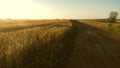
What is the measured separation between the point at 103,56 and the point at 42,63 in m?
4.04

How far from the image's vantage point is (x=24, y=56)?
774cm

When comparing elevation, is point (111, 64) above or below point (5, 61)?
below

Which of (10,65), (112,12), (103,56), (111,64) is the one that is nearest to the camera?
(10,65)

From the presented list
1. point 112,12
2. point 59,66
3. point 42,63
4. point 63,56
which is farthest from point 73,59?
point 112,12

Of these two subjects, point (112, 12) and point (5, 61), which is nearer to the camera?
point (5, 61)

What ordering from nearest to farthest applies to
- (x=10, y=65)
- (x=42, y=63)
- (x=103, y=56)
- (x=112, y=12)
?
(x=10, y=65), (x=42, y=63), (x=103, y=56), (x=112, y=12)

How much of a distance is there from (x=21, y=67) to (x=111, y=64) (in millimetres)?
4392

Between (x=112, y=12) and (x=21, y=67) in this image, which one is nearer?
(x=21, y=67)

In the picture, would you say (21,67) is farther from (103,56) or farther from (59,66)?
(103,56)

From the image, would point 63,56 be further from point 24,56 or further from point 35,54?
point 24,56

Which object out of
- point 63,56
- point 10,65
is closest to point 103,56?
point 63,56

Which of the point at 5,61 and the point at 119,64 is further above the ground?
the point at 5,61

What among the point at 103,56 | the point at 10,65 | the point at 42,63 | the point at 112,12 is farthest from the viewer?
the point at 112,12

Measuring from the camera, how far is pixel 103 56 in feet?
32.5
